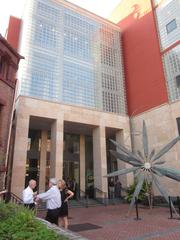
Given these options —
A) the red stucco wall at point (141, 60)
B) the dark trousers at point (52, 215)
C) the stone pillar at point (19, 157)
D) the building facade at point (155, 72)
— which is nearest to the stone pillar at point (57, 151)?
the stone pillar at point (19, 157)

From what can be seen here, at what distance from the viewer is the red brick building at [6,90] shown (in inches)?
534

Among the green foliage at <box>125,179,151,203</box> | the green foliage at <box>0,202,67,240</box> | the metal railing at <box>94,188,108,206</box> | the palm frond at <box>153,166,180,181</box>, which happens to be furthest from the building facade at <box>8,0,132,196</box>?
the green foliage at <box>0,202,67,240</box>

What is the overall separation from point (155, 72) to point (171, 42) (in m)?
3.02

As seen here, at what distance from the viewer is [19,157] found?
16188 mm

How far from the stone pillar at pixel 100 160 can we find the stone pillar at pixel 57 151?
3.91 m

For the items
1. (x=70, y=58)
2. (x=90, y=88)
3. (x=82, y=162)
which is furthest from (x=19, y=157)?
(x=70, y=58)

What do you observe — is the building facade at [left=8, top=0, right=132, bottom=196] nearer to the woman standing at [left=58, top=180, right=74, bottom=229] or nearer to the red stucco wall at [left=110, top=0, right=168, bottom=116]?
the red stucco wall at [left=110, top=0, right=168, bottom=116]

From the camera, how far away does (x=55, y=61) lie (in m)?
20.7

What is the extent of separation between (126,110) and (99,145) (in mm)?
5258

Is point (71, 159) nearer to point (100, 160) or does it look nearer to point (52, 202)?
point (100, 160)

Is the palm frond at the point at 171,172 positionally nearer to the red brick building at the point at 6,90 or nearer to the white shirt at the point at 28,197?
the white shirt at the point at 28,197

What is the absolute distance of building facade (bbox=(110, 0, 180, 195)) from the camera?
1864 cm

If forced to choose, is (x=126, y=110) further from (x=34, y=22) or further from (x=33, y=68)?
(x=34, y=22)

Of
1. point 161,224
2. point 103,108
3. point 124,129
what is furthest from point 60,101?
point 161,224
